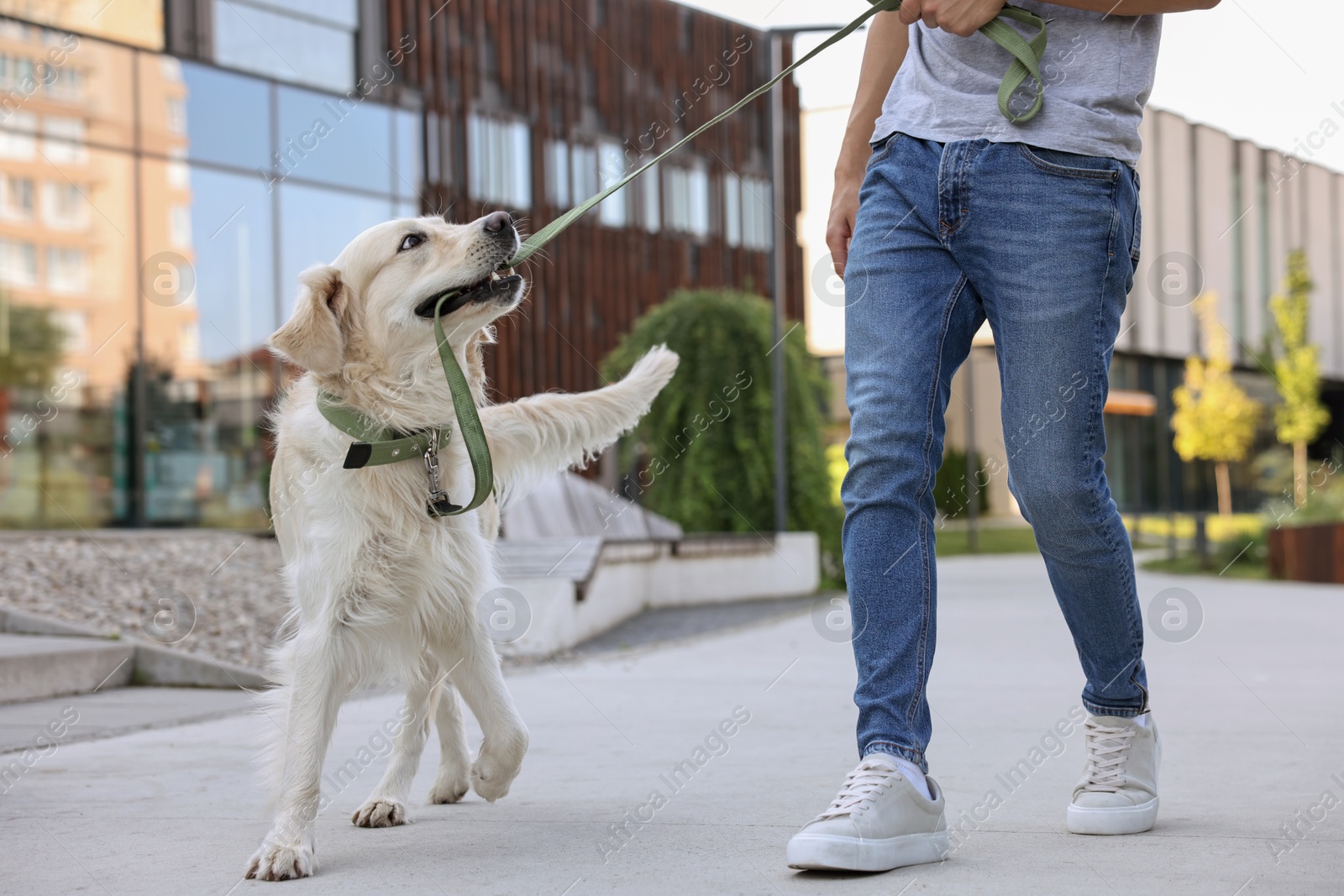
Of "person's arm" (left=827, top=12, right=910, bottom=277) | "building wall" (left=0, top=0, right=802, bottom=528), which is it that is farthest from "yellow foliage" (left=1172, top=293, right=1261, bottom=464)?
"person's arm" (left=827, top=12, right=910, bottom=277)

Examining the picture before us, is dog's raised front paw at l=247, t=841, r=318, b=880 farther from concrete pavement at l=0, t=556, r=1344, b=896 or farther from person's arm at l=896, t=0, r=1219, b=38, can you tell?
person's arm at l=896, t=0, r=1219, b=38

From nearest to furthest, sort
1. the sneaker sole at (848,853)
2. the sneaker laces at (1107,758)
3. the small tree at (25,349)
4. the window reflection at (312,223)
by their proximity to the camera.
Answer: the sneaker sole at (848,853) < the sneaker laces at (1107,758) < the small tree at (25,349) < the window reflection at (312,223)

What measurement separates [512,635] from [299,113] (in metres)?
12.8

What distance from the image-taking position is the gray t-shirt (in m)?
2.51

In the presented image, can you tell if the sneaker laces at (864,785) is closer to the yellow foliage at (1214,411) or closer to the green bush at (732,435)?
the green bush at (732,435)

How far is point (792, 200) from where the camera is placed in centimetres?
2978

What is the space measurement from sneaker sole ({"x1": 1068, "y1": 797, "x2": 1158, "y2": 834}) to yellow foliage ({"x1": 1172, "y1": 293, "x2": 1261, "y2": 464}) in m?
20.6

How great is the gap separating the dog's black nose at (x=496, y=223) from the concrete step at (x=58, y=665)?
10.7ft

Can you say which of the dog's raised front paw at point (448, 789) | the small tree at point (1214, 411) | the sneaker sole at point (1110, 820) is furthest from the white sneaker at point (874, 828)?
the small tree at point (1214, 411)

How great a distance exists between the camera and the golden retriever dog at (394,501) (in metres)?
2.84

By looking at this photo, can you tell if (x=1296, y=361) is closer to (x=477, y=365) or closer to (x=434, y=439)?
(x=477, y=365)

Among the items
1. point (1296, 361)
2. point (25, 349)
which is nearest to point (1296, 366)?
point (1296, 361)

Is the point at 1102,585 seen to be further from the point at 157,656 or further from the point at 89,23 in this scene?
the point at 89,23

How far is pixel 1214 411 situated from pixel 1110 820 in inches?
826
